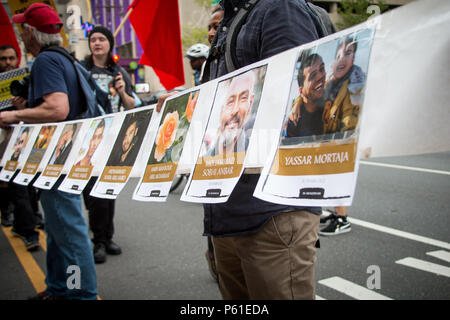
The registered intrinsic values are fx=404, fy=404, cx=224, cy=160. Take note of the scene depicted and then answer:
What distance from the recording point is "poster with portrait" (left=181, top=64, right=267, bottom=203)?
47.3 inches

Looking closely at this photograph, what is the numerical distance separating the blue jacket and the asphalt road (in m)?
0.89

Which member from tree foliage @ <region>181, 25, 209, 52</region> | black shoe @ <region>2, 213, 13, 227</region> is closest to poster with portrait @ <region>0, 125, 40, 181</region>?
black shoe @ <region>2, 213, 13, 227</region>

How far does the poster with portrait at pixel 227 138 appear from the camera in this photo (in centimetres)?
120

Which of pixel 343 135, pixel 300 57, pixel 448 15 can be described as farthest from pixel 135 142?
pixel 448 15

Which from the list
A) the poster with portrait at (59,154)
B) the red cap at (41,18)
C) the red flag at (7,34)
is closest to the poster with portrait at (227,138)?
the poster with portrait at (59,154)

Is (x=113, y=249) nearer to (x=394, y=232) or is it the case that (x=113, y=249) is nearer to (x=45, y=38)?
(x=45, y=38)

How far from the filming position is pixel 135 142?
1.78m

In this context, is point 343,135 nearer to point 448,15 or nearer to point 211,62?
point 448,15

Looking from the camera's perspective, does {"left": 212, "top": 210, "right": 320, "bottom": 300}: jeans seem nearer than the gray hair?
Yes

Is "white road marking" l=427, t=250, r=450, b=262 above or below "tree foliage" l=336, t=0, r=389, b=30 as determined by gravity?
below

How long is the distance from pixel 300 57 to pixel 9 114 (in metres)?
2.25

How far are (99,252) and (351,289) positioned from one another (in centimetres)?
255

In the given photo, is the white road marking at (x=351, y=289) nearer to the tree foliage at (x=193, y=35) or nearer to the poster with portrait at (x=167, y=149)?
the poster with portrait at (x=167, y=149)
